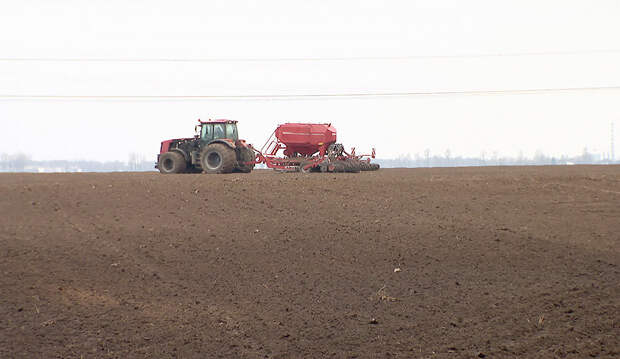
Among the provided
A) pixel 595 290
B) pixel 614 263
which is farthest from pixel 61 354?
pixel 614 263

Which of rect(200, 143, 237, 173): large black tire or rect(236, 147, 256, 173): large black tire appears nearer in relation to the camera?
rect(200, 143, 237, 173): large black tire

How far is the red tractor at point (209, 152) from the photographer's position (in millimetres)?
24344

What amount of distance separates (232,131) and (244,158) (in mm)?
1319

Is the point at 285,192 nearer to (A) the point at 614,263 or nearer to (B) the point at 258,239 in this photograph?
(B) the point at 258,239

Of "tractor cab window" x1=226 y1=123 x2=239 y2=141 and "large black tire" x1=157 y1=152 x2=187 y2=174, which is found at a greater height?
"tractor cab window" x1=226 y1=123 x2=239 y2=141

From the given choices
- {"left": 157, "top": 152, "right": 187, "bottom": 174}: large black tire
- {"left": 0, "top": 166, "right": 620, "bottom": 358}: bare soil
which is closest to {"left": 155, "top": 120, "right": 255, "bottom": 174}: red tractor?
{"left": 157, "top": 152, "right": 187, "bottom": 174}: large black tire

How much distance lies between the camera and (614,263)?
42.4 feet

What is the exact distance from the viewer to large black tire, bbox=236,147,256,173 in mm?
26125

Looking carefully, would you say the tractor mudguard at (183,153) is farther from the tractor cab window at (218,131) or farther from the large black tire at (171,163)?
the tractor cab window at (218,131)

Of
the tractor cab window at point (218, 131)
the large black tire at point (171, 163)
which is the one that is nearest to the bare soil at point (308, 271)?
the large black tire at point (171, 163)

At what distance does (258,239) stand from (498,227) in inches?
241

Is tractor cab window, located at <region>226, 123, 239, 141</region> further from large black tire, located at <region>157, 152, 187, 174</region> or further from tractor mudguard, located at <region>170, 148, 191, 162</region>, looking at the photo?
large black tire, located at <region>157, 152, 187, 174</region>

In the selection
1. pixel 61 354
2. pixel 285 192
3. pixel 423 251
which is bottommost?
pixel 61 354

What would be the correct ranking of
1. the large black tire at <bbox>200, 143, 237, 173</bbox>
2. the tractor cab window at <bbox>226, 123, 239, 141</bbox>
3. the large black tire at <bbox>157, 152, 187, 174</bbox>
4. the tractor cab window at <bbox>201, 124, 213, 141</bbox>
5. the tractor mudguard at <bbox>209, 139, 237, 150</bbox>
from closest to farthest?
the large black tire at <bbox>200, 143, 237, 173</bbox> → the tractor mudguard at <bbox>209, 139, 237, 150</bbox> → the large black tire at <bbox>157, 152, 187, 174</bbox> → the tractor cab window at <bbox>201, 124, 213, 141</bbox> → the tractor cab window at <bbox>226, 123, 239, 141</bbox>
